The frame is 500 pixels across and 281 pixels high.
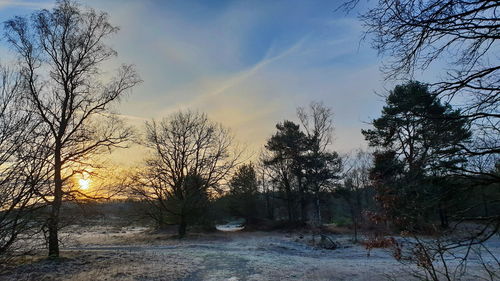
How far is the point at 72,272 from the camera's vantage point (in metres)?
11.0

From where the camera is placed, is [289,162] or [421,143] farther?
[289,162]

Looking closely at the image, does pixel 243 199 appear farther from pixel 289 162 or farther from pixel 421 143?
pixel 421 143

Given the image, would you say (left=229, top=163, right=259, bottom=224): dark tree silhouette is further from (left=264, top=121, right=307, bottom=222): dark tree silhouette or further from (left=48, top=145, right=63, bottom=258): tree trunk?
(left=48, top=145, right=63, bottom=258): tree trunk

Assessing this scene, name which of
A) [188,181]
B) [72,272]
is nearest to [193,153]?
[188,181]

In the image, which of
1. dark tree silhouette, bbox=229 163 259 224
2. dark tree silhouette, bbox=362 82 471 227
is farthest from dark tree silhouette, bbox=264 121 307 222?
dark tree silhouette, bbox=362 82 471 227

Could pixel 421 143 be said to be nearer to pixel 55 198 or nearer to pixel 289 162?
pixel 55 198

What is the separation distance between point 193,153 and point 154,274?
18674 millimetres

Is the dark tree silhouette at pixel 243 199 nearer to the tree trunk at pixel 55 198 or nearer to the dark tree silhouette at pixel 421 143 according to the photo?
the tree trunk at pixel 55 198

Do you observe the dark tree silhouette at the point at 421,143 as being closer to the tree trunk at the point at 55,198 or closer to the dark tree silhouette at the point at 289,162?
the tree trunk at the point at 55,198

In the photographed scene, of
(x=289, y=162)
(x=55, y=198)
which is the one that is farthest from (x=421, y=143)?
(x=289, y=162)

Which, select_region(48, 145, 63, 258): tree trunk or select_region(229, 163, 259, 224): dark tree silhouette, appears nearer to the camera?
select_region(48, 145, 63, 258): tree trunk

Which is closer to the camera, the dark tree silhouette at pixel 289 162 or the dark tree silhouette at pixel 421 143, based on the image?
the dark tree silhouette at pixel 421 143

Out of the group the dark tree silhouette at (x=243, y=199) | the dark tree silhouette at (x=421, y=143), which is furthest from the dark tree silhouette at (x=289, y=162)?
the dark tree silhouette at (x=421, y=143)

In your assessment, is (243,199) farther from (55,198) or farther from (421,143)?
(421,143)
